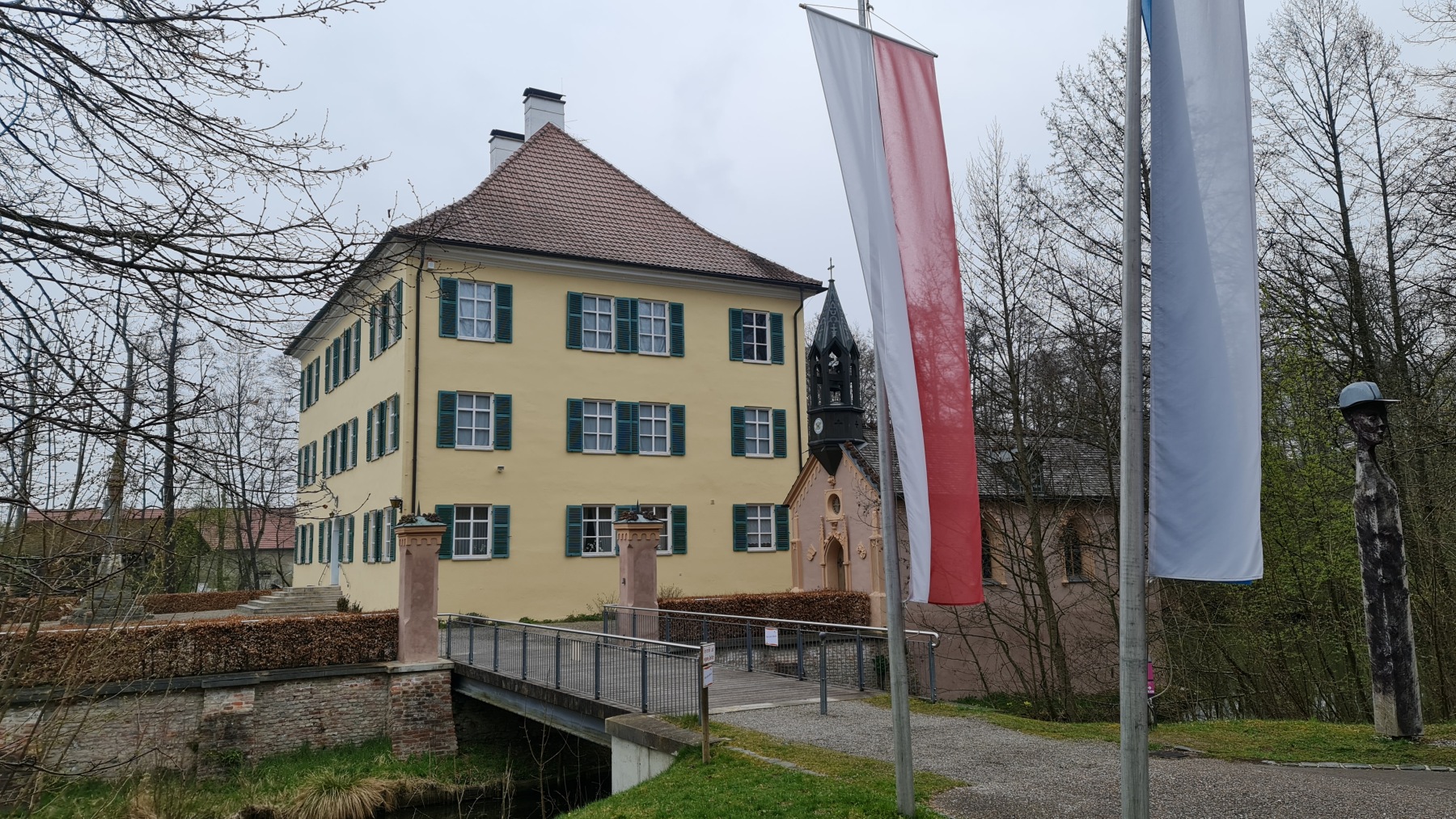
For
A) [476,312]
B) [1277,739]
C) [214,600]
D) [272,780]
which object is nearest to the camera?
[1277,739]

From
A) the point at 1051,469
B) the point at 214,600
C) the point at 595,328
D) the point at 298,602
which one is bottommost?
the point at 214,600

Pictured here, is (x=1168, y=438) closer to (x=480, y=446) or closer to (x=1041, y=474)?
(x=1041, y=474)

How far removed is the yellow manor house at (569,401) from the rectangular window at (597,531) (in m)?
0.05

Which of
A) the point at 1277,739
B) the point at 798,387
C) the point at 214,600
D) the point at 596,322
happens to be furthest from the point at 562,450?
the point at 1277,739

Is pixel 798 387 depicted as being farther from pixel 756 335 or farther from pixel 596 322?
pixel 596 322

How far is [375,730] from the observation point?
17.4 metres

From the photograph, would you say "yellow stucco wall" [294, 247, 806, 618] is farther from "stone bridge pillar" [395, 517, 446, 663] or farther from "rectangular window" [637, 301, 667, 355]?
"stone bridge pillar" [395, 517, 446, 663]

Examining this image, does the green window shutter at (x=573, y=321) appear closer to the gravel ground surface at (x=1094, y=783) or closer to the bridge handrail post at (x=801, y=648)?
the bridge handrail post at (x=801, y=648)

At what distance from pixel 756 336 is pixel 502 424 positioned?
27.7 feet

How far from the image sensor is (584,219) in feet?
95.8

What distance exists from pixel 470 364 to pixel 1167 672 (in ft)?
57.9

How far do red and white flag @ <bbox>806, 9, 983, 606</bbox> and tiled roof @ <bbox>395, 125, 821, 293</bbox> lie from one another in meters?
19.6

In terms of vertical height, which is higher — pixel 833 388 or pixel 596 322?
pixel 596 322

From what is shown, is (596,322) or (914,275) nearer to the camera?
(914,275)
